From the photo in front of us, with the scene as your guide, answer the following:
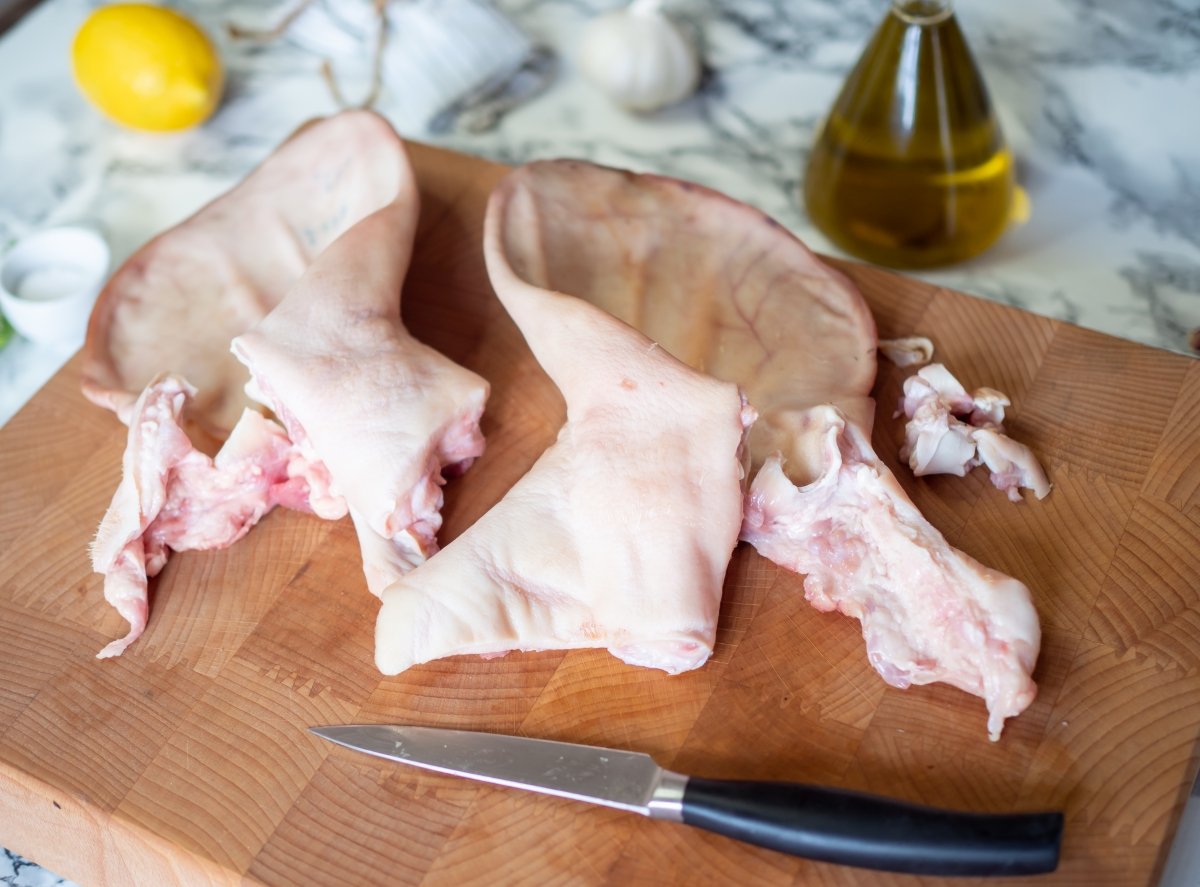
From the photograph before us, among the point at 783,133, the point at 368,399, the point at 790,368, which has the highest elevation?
the point at 368,399

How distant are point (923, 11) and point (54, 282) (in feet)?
4.18

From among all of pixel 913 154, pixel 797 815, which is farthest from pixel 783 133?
pixel 797 815

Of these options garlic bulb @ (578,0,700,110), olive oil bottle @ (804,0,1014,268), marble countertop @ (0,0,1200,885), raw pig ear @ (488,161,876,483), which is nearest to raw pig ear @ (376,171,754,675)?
raw pig ear @ (488,161,876,483)

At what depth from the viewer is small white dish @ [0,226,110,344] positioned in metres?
1.73

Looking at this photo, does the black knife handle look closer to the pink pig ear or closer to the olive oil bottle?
the pink pig ear

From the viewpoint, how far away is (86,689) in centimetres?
131

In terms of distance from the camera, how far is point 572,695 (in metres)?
1.26

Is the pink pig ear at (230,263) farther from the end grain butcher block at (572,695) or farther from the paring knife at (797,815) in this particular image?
the paring knife at (797,815)

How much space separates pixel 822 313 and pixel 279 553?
2.32 ft

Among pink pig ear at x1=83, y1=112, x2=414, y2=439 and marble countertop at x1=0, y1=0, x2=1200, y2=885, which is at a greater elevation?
pink pig ear at x1=83, y1=112, x2=414, y2=439

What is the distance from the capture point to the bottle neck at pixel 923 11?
1585mm

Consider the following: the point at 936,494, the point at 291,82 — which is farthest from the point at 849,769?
the point at 291,82

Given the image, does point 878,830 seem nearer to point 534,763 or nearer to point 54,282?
point 534,763

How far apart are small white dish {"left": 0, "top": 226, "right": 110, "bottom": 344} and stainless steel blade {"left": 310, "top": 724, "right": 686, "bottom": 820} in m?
0.83
